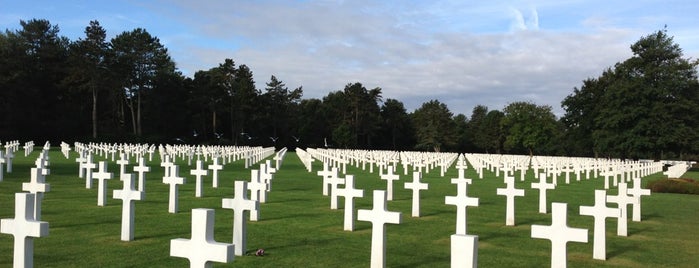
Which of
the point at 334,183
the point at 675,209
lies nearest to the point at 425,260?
the point at 334,183

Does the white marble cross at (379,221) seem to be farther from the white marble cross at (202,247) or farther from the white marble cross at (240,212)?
the white marble cross at (202,247)

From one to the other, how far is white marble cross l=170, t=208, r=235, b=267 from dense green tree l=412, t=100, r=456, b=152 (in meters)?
93.3

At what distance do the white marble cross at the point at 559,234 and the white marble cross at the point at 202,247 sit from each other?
3.63 meters

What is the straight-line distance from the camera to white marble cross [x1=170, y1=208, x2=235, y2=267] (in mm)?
4234

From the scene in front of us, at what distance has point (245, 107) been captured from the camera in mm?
81688

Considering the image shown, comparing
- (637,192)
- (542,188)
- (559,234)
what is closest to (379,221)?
(559,234)

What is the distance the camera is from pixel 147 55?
7475cm

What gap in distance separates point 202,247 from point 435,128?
316 ft

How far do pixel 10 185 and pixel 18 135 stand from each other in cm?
5790

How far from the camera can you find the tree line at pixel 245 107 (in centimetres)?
5284

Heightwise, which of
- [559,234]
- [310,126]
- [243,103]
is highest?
[243,103]

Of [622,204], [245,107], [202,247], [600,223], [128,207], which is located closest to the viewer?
[202,247]

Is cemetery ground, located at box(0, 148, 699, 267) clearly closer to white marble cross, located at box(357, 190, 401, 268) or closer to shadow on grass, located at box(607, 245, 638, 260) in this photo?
Result: shadow on grass, located at box(607, 245, 638, 260)

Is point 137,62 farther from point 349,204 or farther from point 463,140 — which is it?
point 349,204
